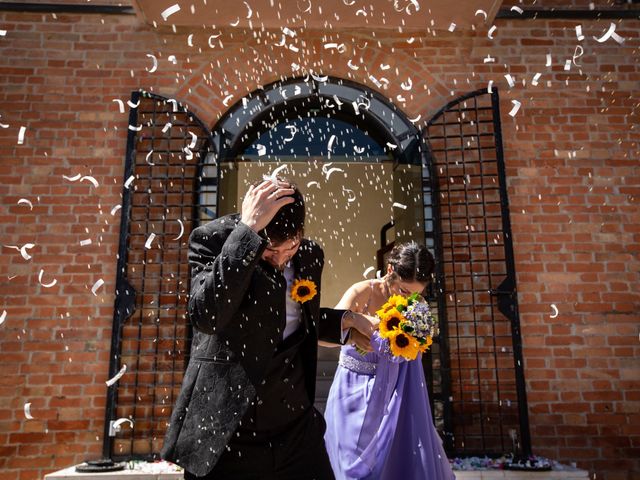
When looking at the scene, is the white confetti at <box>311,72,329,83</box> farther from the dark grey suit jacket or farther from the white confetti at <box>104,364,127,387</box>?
the dark grey suit jacket

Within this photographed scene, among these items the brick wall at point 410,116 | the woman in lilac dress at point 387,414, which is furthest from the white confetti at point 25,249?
the woman in lilac dress at point 387,414

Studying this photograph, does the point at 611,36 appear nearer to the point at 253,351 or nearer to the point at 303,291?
the point at 303,291

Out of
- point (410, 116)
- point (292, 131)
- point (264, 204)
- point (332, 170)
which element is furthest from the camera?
point (332, 170)

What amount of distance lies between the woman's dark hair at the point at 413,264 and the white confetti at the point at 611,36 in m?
3.00

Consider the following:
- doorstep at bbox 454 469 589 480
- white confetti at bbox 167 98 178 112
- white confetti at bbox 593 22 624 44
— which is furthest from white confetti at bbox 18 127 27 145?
white confetti at bbox 593 22 624 44

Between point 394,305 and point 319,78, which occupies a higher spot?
point 319,78

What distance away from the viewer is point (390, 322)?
282cm

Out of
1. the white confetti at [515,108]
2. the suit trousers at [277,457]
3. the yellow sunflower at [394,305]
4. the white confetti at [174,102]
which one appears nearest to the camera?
the suit trousers at [277,457]

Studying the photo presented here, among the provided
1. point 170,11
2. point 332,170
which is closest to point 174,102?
point 170,11

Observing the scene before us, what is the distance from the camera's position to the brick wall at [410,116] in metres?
4.19

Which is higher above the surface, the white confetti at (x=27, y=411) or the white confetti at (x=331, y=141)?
the white confetti at (x=331, y=141)

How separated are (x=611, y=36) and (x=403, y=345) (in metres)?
4.05

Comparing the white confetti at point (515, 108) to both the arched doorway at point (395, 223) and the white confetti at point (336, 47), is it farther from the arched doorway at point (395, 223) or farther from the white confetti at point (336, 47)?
the white confetti at point (336, 47)

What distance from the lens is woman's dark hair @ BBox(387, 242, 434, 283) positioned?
3574 mm
